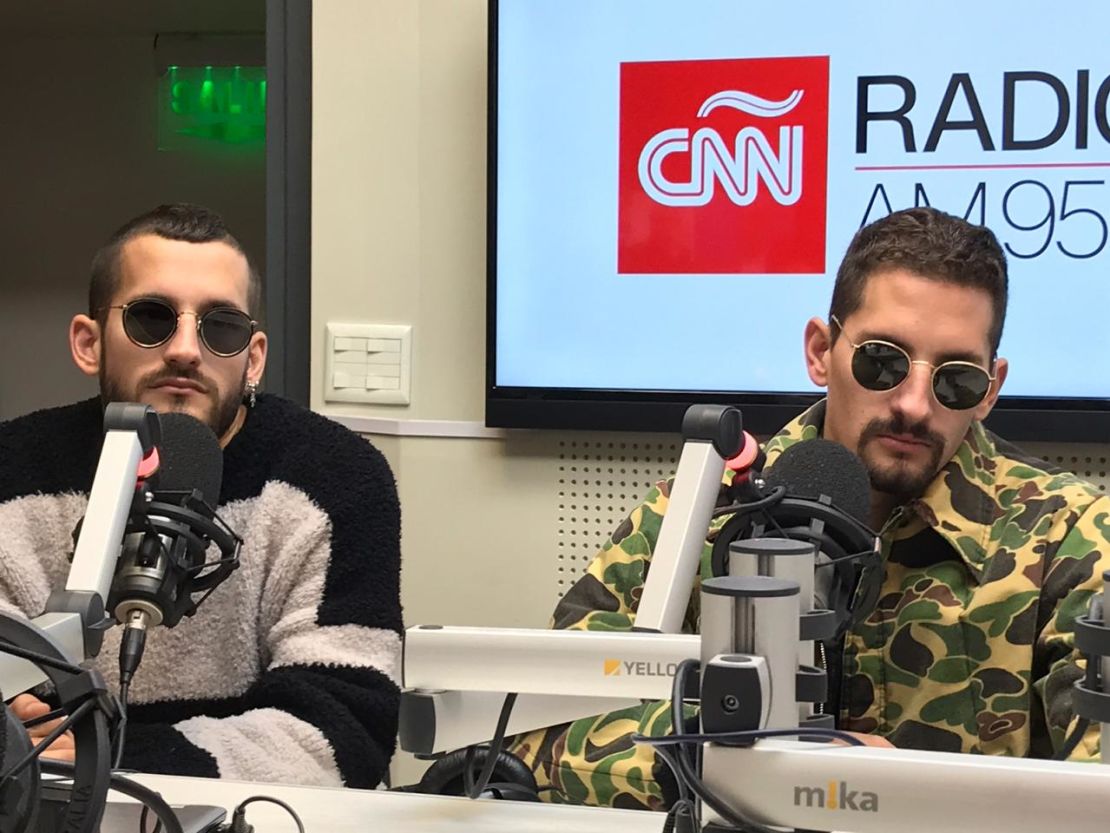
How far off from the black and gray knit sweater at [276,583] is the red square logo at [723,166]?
3.09 ft

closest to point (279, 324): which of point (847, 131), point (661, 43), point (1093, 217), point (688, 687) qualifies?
point (661, 43)

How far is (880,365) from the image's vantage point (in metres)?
1.41

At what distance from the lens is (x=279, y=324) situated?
2.66 metres

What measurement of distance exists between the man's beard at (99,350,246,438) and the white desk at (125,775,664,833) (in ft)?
1.81

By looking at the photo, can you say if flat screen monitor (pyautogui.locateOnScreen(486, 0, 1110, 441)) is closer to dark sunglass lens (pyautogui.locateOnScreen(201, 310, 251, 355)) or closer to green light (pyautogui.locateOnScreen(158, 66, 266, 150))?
dark sunglass lens (pyautogui.locateOnScreen(201, 310, 251, 355))

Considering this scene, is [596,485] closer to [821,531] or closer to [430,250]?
[430,250]

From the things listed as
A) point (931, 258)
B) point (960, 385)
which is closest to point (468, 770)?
point (960, 385)

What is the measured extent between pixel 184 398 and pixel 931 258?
89 centimetres

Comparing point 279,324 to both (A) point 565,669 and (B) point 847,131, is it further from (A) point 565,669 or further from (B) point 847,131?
(A) point 565,669

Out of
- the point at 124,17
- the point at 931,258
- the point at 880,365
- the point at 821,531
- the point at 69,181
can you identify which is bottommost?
the point at 821,531

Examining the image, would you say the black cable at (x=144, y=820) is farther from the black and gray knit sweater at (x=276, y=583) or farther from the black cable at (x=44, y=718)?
the black and gray knit sweater at (x=276, y=583)

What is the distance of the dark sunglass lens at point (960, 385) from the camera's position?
4.56 feet

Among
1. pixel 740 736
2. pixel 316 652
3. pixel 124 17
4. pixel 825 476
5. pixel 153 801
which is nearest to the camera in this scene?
pixel 740 736

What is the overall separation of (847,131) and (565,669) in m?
1.65
